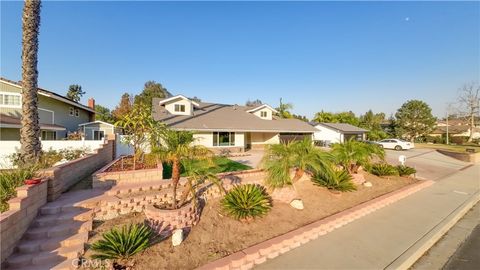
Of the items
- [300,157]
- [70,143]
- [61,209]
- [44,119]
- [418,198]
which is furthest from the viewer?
[44,119]

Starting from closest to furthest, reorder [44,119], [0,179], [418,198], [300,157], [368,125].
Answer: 1. [0,179]
2. [300,157]
3. [418,198]
4. [44,119]
5. [368,125]

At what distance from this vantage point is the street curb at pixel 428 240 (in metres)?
5.23

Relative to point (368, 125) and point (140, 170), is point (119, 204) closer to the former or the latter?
point (140, 170)

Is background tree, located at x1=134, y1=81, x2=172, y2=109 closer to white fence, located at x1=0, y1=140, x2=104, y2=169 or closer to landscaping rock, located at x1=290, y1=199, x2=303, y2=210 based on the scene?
white fence, located at x1=0, y1=140, x2=104, y2=169

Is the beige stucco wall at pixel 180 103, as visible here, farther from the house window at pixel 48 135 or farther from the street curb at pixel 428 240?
the street curb at pixel 428 240

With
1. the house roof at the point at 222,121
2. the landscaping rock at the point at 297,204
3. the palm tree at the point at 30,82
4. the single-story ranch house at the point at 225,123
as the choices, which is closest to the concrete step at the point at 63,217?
the palm tree at the point at 30,82

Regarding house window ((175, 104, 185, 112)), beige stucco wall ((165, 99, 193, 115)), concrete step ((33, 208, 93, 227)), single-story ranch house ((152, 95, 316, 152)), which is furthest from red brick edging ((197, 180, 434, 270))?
house window ((175, 104, 185, 112))

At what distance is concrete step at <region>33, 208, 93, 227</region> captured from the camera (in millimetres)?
5176

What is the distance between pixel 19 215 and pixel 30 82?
6523 millimetres

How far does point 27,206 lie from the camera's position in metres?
4.95

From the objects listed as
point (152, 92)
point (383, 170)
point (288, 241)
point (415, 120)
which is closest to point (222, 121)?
point (383, 170)

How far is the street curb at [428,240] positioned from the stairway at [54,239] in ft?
21.8

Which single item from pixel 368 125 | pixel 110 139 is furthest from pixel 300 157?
pixel 368 125

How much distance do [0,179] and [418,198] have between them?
47.6 feet
